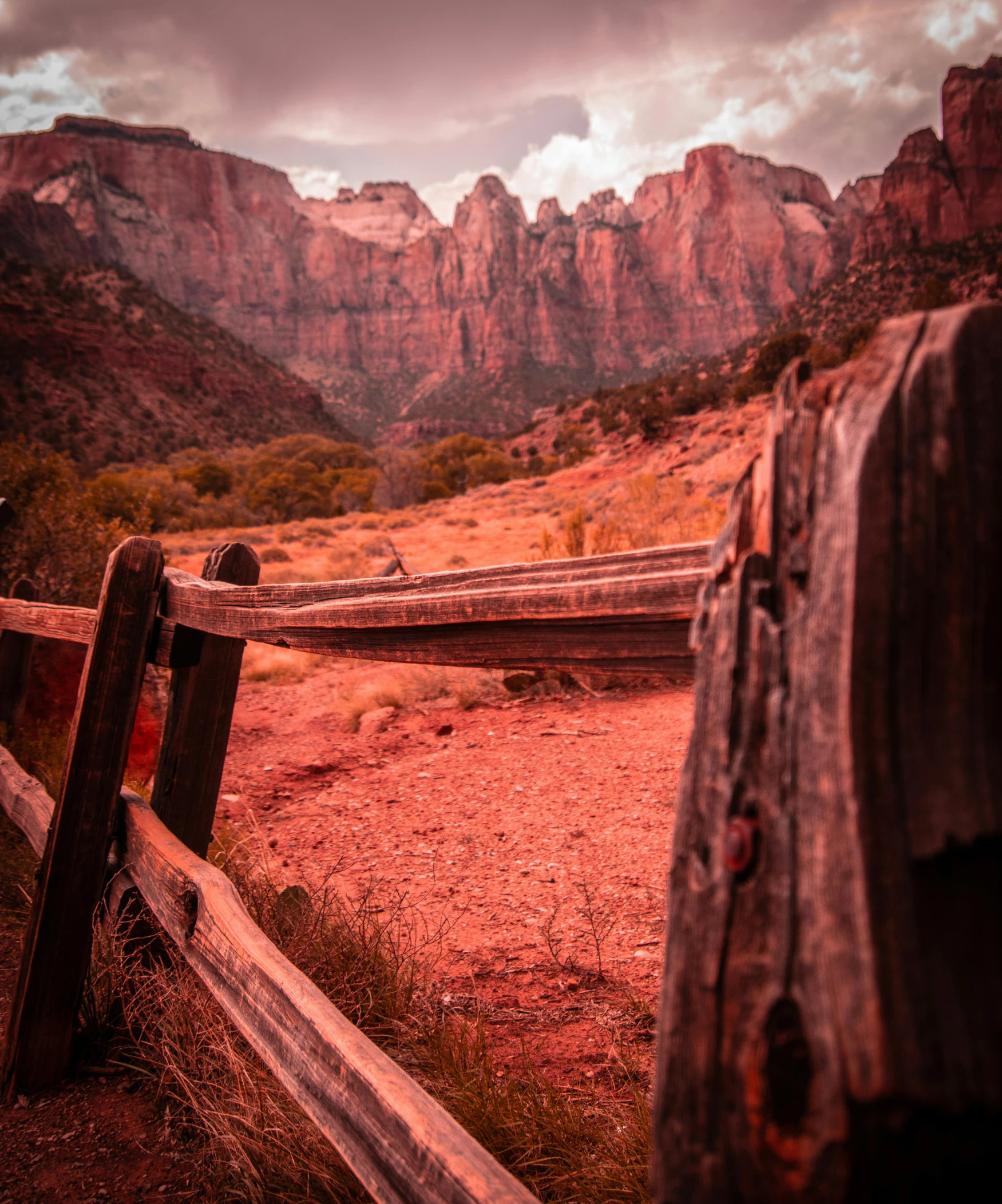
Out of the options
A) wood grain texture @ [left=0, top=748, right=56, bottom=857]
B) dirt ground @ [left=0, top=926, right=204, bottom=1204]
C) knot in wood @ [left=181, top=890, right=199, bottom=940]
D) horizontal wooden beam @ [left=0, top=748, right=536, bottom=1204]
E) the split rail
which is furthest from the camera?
wood grain texture @ [left=0, top=748, right=56, bottom=857]

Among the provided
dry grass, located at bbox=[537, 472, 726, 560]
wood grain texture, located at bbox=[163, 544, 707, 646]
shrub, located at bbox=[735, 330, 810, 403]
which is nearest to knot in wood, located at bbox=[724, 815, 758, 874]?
wood grain texture, located at bbox=[163, 544, 707, 646]

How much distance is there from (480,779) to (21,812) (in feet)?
8.49

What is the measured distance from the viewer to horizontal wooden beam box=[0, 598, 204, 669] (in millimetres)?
2172

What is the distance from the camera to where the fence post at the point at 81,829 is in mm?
2158

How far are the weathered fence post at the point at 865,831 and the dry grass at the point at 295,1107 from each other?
1220 mm

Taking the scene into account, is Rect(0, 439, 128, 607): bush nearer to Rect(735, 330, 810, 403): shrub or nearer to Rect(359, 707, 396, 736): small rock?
Rect(359, 707, 396, 736): small rock

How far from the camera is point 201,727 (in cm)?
227

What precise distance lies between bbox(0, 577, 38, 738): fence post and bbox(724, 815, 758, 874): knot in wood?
4.93 m

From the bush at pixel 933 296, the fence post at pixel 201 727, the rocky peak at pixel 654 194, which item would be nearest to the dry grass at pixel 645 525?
the fence post at pixel 201 727

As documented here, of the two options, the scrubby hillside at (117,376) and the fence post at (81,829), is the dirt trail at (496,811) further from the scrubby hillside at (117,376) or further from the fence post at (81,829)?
the scrubby hillside at (117,376)

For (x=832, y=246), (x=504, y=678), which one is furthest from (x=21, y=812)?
(x=832, y=246)

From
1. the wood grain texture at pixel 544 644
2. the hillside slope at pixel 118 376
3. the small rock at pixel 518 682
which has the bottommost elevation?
the small rock at pixel 518 682

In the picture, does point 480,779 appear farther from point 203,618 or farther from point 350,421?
point 350,421

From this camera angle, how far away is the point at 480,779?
15.6 ft
